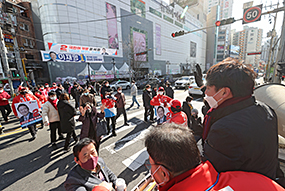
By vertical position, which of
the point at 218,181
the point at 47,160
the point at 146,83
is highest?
the point at 218,181

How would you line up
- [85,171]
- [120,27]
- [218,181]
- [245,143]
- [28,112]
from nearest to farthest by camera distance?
[218,181]
[245,143]
[85,171]
[28,112]
[120,27]

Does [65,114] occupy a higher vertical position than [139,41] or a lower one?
lower


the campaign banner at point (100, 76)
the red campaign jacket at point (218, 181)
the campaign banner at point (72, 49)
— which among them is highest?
the campaign banner at point (72, 49)

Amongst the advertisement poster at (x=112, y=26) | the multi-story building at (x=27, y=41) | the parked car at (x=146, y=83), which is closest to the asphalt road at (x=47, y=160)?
the parked car at (x=146, y=83)

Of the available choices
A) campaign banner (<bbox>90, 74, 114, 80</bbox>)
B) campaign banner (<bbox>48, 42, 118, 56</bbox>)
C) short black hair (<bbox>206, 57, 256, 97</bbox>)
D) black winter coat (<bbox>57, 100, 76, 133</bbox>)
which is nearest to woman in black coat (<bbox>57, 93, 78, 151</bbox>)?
black winter coat (<bbox>57, 100, 76, 133</bbox>)

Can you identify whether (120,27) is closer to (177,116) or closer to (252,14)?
(252,14)

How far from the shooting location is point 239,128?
3.08 feet

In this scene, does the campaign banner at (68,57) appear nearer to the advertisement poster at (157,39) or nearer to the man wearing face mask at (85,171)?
the man wearing face mask at (85,171)

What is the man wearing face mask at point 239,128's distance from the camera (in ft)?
3.05

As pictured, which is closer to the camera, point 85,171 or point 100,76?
point 85,171

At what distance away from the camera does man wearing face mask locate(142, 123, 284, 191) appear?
645 mm

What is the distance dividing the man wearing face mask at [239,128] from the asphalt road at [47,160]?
8.15 feet

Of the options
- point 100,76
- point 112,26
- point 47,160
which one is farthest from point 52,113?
point 112,26

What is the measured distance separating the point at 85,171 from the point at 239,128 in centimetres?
180
